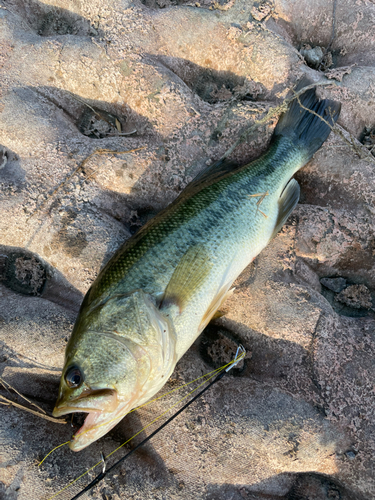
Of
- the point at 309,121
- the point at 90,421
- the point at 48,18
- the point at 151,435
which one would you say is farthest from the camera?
the point at 48,18

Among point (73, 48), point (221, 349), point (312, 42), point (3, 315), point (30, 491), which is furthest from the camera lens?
point (312, 42)

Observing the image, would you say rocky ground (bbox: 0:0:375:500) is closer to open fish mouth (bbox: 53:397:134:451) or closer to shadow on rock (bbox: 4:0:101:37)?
shadow on rock (bbox: 4:0:101:37)

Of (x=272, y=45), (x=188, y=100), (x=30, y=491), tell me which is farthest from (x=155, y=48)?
(x=30, y=491)

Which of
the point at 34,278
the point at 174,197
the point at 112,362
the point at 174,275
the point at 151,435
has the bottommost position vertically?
the point at 151,435

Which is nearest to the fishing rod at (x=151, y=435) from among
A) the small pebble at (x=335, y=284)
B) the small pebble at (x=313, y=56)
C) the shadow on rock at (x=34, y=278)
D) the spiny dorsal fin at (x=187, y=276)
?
the spiny dorsal fin at (x=187, y=276)

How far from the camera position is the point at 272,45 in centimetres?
345

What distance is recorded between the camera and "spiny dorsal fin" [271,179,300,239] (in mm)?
2969

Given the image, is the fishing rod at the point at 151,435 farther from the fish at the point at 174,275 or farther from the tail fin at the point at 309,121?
the tail fin at the point at 309,121

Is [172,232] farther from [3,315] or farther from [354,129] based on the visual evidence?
[354,129]

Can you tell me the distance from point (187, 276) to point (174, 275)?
111 millimetres

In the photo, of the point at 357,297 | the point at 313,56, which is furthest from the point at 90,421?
the point at 313,56

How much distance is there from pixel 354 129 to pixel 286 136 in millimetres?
1030

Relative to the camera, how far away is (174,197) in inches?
129

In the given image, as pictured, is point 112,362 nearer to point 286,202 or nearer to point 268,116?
point 286,202
